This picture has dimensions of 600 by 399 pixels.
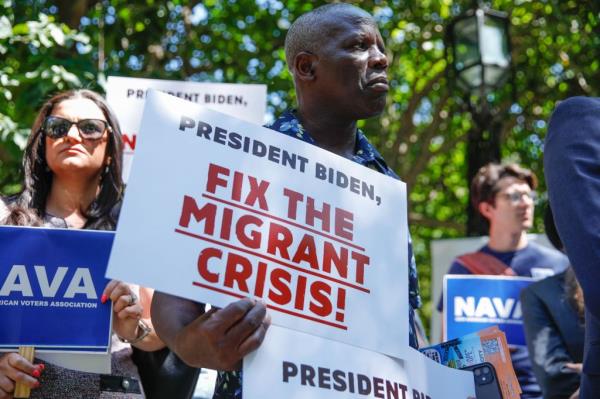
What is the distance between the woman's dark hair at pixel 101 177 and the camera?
10.6 ft

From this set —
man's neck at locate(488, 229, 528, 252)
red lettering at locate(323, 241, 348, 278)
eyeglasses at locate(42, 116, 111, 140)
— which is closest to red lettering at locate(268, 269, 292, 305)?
red lettering at locate(323, 241, 348, 278)

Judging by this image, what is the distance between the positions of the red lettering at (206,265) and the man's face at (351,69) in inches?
31.2

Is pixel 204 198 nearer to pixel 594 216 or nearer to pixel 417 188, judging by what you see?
pixel 594 216

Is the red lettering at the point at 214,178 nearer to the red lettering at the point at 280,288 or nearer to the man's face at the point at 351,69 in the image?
the red lettering at the point at 280,288

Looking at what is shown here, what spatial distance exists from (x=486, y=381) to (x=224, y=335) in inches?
33.9

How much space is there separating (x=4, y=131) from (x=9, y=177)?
2.42m

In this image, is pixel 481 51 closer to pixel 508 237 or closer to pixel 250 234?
pixel 508 237

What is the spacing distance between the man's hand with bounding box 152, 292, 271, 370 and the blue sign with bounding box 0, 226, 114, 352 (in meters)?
0.67

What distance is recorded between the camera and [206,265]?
6.31ft

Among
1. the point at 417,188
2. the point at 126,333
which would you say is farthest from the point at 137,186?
the point at 417,188

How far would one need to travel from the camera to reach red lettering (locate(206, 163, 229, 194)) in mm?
2016

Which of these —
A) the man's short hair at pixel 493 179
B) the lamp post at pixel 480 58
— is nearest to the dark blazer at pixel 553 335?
the man's short hair at pixel 493 179

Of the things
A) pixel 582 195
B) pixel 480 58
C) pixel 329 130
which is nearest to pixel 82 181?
pixel 329 130

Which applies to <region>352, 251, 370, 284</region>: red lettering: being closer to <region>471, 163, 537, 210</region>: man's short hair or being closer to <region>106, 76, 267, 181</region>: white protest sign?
<region>106, 76, 267, 181</region>: white protest sign
